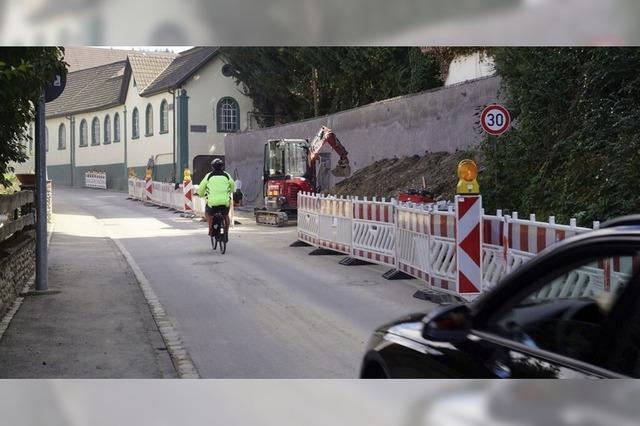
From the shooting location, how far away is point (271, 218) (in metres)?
7.05

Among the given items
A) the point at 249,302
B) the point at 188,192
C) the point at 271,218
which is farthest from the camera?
the point at 271,218

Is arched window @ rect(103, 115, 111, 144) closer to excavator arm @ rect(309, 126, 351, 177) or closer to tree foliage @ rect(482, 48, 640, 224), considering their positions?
excavator arm @ rect(309, 126, 351, 177)

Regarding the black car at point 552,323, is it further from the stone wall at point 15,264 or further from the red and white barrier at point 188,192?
the stone wall at point 15,264

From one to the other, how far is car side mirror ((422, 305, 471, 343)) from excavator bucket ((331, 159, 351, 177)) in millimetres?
1577

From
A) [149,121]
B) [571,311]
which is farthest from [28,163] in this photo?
[571,311]

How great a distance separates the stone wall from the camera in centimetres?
579

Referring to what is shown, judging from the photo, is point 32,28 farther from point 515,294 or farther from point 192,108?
point 515,294

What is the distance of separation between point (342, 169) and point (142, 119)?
1124mm

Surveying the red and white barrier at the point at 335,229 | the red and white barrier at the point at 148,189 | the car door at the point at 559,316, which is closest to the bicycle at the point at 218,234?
the red and white barrier at the point at 148,189

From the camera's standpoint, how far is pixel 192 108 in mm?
4305

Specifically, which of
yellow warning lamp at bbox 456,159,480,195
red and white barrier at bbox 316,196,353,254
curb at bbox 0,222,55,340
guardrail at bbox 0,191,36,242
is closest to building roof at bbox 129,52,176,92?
yellow warning lamp at bbox 456,159,480,195

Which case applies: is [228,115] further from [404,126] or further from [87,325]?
[87,325]

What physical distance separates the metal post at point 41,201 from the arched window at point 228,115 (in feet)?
3.52

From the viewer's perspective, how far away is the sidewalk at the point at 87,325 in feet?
12.0
